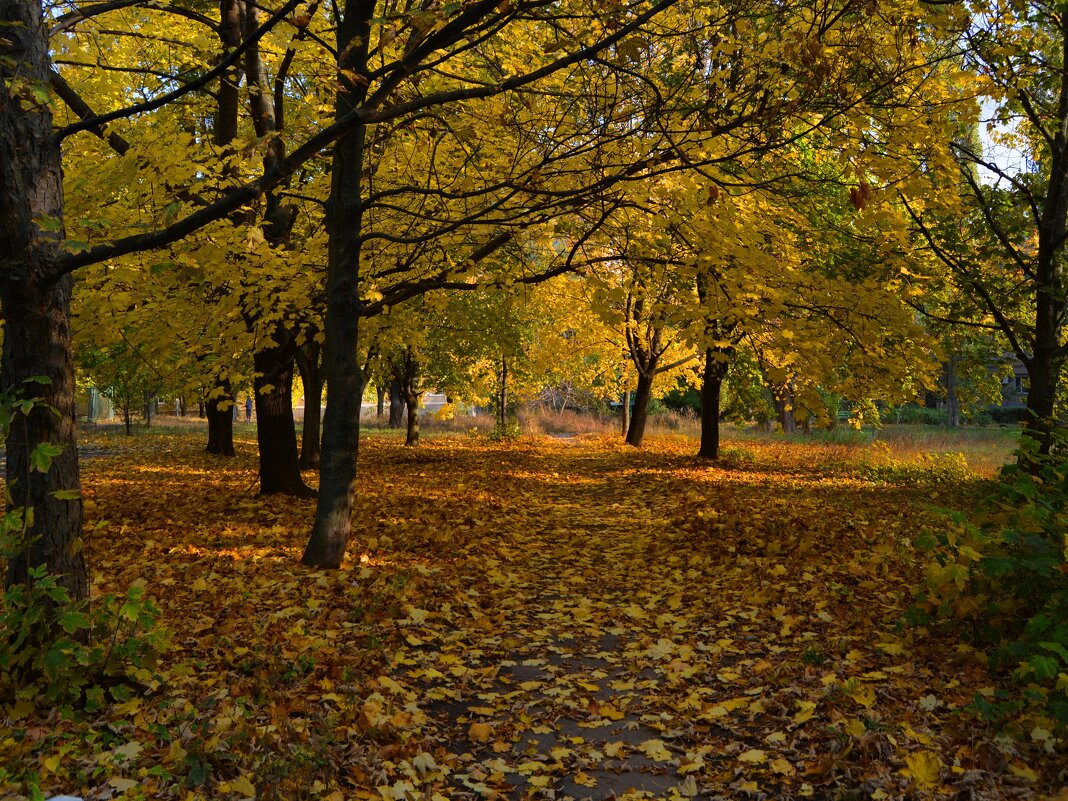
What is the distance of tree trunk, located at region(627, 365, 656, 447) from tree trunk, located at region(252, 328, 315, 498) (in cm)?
1285

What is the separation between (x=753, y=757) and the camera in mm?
3705

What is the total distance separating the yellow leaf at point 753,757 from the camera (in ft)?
12.1

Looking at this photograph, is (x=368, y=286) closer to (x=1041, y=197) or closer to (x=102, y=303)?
(x=102, y=303)

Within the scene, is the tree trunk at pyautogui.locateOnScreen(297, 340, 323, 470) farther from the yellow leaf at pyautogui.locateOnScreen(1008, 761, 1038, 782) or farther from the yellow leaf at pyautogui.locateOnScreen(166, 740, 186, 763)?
the yellow leaf at pyautogui.locateOnScreen(1008, 761, 1038, 782)

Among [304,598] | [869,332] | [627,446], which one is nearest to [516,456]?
[627,446]

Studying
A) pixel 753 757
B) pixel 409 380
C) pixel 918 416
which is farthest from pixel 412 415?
pixel 918 416

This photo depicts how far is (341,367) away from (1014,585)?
18.6 feet

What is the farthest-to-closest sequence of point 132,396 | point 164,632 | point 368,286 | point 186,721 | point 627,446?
point 132,396, point 627,446, point 368,286, point 164,632, point 186,721

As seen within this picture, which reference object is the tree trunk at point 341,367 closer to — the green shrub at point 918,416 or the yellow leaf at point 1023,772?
the yellow leaf at point 1023,772

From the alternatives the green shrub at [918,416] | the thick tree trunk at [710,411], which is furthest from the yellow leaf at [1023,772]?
the green shrub at [918,416]

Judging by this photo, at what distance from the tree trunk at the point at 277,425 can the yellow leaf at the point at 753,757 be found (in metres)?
8.32

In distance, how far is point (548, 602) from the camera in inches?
268

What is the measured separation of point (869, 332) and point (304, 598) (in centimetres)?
654

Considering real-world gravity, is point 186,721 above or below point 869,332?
below
